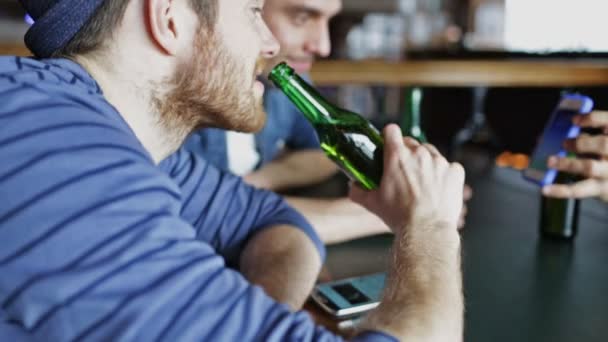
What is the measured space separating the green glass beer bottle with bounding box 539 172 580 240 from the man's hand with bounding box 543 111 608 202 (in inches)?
→ 0.9

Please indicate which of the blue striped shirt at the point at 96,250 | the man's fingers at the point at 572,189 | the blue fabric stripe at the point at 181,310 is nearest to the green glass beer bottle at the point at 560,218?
the man's fingers at the point at 572,189

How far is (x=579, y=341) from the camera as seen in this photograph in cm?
63

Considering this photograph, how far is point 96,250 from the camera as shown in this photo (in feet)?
1.43

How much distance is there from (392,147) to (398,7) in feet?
13.2

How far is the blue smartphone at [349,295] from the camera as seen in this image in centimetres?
70

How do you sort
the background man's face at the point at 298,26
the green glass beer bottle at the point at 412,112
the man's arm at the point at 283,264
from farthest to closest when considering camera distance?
the background man's face at the point at 298,26 → the green glass beer bottle at the point at 412,112 → the man's arm at the point at 283,264

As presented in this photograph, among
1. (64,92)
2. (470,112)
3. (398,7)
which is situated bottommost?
(470,112)

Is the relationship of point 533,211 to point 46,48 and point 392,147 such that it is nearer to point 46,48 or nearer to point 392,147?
point 392,147

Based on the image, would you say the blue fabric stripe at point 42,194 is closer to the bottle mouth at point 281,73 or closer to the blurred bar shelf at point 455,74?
the bottle mouth at point 281,73

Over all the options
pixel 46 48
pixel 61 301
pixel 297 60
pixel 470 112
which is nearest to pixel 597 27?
pixel 470 112

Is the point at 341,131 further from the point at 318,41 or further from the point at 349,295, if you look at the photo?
the point at 318,41

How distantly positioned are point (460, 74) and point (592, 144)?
1.34 meters

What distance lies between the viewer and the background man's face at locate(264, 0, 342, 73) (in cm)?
148

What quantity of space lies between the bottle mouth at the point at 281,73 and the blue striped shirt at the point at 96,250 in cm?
41
